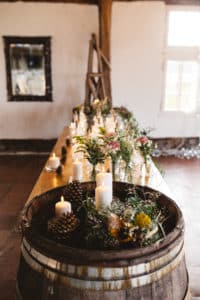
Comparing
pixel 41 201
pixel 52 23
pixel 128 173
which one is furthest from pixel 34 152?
pixel 41 201

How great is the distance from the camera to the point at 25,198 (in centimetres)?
411

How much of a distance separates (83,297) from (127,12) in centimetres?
561

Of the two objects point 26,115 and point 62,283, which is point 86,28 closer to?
point 26,115

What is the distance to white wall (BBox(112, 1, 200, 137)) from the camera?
5.84 m

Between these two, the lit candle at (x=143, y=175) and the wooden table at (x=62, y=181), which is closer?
the wooden table at (x=62, y=181)

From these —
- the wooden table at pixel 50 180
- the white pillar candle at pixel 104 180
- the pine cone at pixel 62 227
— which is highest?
the white pillar candle at pixel 104 180

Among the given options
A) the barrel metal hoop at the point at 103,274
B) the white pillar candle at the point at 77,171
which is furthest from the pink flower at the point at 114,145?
the barrel metal hoop at the point at 103,274

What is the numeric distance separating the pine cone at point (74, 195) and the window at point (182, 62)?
4896 mm

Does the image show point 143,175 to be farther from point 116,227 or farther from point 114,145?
point 116,227

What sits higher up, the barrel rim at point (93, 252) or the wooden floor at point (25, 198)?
the barrel rim at point (93, 252)

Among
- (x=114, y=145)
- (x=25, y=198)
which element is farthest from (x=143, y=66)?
(x=114, y=145)

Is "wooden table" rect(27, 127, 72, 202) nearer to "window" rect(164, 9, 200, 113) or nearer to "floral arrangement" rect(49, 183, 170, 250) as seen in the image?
"floral arrangement" rect(49, 183, 170, 250)

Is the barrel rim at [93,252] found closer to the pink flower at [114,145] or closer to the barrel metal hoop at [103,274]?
the barrel metal hoop at [103,274]

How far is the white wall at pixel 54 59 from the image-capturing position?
577cm
